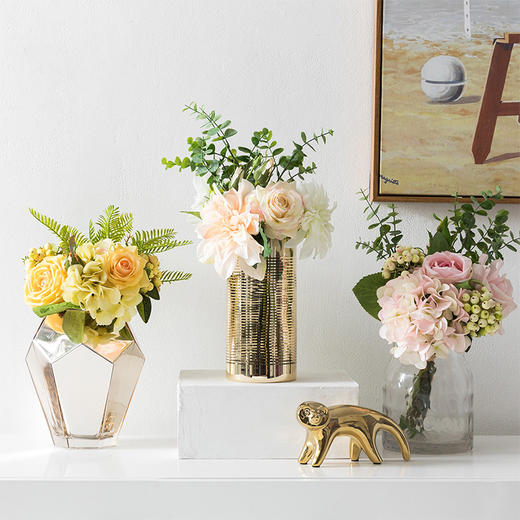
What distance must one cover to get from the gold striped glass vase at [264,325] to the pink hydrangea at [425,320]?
143 millimetres

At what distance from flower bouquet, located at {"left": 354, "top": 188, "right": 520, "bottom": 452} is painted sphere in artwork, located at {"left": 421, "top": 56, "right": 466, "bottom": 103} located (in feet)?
0.61

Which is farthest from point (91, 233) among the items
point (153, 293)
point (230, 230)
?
point (230, 230)

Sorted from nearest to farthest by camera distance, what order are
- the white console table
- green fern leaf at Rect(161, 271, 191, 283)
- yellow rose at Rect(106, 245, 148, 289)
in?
the white console table < yellow rose at Rect(106, 245, 148, 289) < green fern leaf at Rect(161, 271, 191, 283)

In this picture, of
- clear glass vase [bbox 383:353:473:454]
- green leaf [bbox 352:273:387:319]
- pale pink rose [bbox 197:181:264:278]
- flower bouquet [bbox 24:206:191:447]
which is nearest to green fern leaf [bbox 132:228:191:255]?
flower bouquet [bbox 24:206:191:447]

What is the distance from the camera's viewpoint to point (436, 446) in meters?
1.02

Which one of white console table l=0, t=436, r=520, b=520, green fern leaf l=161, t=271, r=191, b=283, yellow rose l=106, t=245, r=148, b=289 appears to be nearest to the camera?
white console table l=0, t=436, r=520, b=520

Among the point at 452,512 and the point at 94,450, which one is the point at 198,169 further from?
the point at 452,512

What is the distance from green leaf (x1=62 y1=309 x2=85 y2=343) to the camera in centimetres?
99

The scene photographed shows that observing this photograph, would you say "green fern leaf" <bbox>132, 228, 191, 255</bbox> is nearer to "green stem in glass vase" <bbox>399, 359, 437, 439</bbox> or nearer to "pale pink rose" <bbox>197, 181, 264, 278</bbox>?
"pale pink rose" <bbox>197, 181, 264, 278</bbox>

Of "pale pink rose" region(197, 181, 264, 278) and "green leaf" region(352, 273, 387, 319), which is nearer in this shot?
"pale pink rose" region(197, 181, 264, 278)

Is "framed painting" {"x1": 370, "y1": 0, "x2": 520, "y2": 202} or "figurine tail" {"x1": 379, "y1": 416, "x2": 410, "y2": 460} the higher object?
"framed painting" {"x1": 370, "y1": 0, "x2": 520, "y2": 202}

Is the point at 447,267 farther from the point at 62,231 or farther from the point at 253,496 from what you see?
the point at 62,231

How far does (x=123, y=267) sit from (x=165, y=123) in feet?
0.93

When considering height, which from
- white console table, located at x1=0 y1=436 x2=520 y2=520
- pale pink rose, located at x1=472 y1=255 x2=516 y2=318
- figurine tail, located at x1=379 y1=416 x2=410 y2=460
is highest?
pale pink rose, located at x1=472 y1=255 x2=516 y2=318
